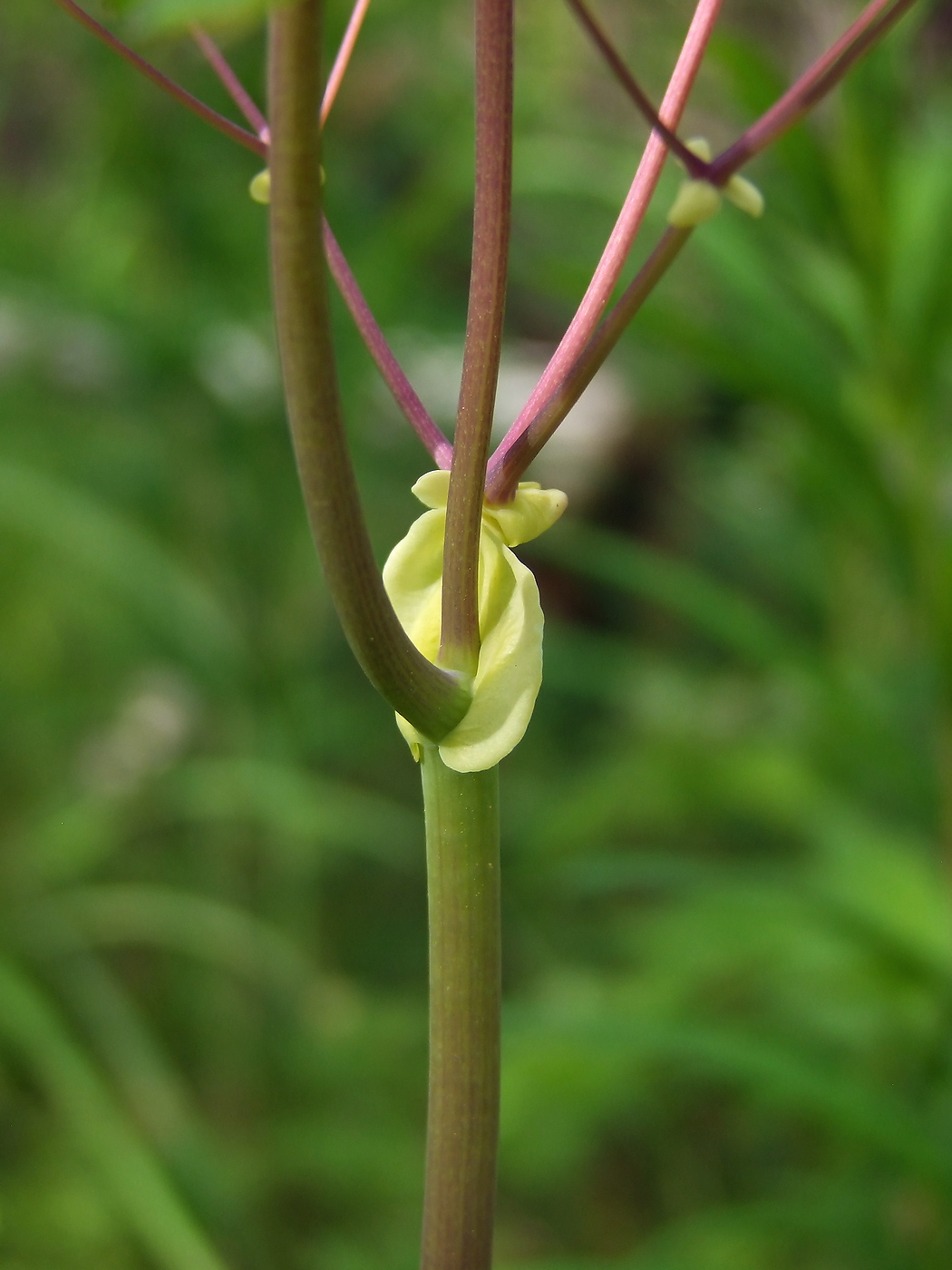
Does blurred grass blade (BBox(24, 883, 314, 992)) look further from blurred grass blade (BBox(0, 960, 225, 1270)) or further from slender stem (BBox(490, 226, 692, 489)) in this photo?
slender stem (BBox(490, 226, 692, 489))

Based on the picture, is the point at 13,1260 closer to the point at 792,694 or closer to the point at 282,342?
the point at 792,694

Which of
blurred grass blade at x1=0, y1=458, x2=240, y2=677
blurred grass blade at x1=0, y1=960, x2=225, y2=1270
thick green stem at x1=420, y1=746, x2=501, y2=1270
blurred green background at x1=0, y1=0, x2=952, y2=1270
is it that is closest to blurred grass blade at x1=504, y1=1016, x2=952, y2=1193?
blurred green background at x1=0, y1=0, x2=952, y2=1270

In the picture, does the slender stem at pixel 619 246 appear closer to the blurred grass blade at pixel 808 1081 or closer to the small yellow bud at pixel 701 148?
the small yellow bud at pixel 701 148

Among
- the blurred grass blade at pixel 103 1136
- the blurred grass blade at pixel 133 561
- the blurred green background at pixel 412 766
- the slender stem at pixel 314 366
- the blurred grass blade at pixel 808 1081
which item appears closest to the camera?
the slender stem at pixel 314 366

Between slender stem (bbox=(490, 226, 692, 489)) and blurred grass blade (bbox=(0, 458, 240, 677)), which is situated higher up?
blurred grass blade (bbox=(0, 458, 240, 677))

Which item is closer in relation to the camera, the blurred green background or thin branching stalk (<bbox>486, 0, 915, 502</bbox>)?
thin branching stalk (<bbox>486, 0, 915, 502</bbox>)

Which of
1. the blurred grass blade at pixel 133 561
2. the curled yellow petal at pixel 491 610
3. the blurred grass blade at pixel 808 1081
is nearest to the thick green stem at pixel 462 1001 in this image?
the curled yellow petal at pixel 491 610

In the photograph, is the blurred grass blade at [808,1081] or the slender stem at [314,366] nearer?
the slender stem at [314,366]
